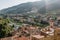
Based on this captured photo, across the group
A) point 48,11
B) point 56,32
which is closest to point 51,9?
point 48,11

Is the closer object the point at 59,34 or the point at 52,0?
the point at 59,34

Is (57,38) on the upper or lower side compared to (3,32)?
upper

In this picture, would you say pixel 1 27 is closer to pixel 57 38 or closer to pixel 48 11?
pixel 57 38

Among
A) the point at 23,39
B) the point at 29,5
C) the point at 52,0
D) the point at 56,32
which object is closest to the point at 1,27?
the point at 23,39

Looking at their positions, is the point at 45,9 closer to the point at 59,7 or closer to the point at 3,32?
the point at 59,7

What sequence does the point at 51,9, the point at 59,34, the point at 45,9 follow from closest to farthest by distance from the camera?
the point at 59,34 < the point at 51,9 < the point at 45,9

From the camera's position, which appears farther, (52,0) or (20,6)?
(20,6)

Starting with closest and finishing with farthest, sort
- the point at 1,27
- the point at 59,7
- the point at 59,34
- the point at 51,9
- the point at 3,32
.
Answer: the point at 59,34, the point at 3,32, the point at 1,27, the point at 59,7, the point at 51,9

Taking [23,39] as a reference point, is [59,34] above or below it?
above

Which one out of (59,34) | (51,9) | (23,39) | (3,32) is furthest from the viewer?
(51,9)
